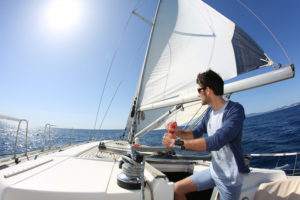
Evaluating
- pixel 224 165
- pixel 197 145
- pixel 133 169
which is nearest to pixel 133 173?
pixel 133 169

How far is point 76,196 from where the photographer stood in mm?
1024

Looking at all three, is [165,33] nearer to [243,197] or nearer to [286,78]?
[286,78]

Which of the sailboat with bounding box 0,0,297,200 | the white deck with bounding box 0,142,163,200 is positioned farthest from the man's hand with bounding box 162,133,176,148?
the white deck with bounding box 0,142,163,200

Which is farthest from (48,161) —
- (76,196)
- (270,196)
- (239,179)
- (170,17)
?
(170,17)

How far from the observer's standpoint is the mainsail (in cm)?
306

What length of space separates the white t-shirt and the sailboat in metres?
0.38

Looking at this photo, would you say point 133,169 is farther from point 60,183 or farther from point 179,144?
point 60,183

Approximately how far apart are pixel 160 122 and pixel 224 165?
260 cm

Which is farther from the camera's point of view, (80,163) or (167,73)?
(167,73)

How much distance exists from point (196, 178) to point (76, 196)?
3.56ft

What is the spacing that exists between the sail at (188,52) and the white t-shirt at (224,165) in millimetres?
1530

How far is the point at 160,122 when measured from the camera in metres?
3.86

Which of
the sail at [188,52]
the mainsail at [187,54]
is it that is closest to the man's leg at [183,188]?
the mainsail at [187,54]

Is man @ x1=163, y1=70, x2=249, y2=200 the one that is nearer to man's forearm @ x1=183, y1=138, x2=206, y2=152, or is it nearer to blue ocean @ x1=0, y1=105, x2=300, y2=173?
man's forearm @ x1=183, y1=138, x2=206, y2=152
